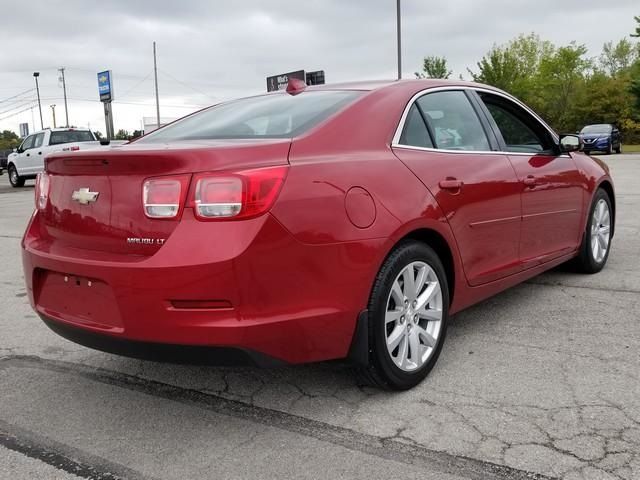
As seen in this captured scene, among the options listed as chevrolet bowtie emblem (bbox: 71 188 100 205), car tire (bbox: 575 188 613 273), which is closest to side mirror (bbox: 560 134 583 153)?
car tire (bbox: 575 188 613 273)

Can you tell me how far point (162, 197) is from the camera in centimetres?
252

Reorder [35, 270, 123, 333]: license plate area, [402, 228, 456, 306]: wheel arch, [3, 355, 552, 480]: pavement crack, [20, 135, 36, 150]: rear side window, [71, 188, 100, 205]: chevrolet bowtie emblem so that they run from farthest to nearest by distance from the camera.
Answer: [20, 135, 36, 150]: rear side window, [402, 228, 456, 306]: wheel arch, [71, 188, 100, 205]: chevrolet bowtie emblem, [35, 270, 123, 333]: license plate area, [3, 355, 552, 480]: pavement crack

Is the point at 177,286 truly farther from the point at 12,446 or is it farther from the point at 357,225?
the point at 12,446

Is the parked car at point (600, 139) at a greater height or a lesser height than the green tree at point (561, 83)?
lesser

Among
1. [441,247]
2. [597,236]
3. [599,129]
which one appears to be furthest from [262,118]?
[599,129]

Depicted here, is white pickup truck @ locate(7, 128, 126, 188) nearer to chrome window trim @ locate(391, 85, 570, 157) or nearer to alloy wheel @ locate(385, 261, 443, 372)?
chrome window trim @ locate(391, 85, 570, 157)

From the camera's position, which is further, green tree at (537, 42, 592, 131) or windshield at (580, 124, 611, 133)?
green tree at (537, 42, 592, 131)

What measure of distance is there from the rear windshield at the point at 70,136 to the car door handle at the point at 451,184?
19.5 metres

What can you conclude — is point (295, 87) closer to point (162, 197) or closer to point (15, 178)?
point (162, 197)

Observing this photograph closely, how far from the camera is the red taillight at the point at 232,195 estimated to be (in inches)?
96.3

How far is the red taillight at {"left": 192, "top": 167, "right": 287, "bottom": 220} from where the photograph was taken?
245 cm

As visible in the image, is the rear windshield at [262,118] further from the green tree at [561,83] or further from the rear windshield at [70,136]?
the green tree at [561,83]

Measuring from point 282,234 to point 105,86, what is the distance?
120 ft

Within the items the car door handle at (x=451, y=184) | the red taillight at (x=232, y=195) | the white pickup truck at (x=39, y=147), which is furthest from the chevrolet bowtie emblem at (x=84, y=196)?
the white pickup truck at (x=39, y=147)
